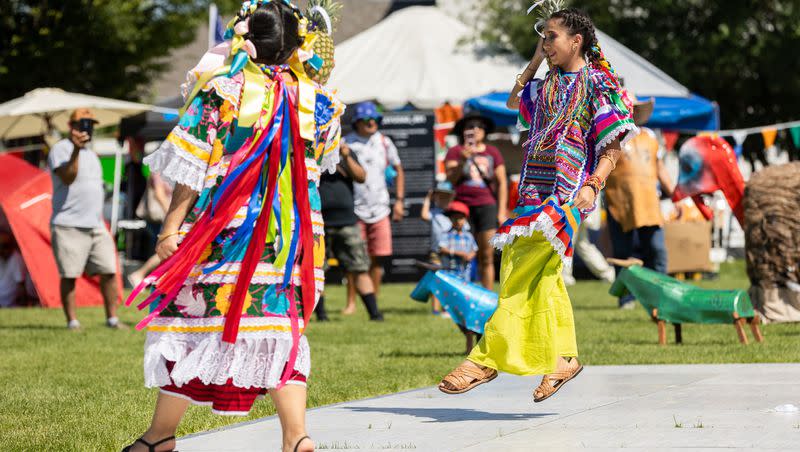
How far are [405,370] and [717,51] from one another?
2170 cm

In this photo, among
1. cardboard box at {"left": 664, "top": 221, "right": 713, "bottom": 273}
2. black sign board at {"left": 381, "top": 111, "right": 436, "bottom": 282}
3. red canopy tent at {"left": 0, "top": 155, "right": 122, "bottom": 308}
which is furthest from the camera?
black sign board at {"left": 381, "top": 111, "right": 436, "bottom": 282}

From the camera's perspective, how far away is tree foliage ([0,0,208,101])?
2528 centimetres

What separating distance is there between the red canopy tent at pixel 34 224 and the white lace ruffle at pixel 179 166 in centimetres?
1119

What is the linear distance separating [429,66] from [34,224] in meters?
7.65

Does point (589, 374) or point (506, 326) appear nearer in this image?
point (506, 326)

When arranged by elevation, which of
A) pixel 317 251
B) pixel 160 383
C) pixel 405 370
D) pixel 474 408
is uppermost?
pixel 317 251

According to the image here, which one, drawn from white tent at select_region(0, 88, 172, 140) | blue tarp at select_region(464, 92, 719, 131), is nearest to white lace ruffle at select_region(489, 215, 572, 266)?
white tent at select_region(0, 88, 172, 140)

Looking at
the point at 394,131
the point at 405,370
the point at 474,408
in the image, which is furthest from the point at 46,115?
the point at 474,408

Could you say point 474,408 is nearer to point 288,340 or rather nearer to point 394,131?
point 288,340

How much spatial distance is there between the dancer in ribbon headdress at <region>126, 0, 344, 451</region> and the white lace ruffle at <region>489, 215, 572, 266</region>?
66.9 inches

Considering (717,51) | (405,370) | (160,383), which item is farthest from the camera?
(717,51)

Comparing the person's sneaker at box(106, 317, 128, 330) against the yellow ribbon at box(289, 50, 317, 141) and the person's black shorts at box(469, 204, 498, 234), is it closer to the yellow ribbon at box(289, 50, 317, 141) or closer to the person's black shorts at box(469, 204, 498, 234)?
the person's black shorts at box(469, 204, 498, 234)

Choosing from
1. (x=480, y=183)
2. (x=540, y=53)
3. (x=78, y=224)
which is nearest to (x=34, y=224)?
(x=78, y=224)

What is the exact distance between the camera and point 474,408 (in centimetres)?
634
